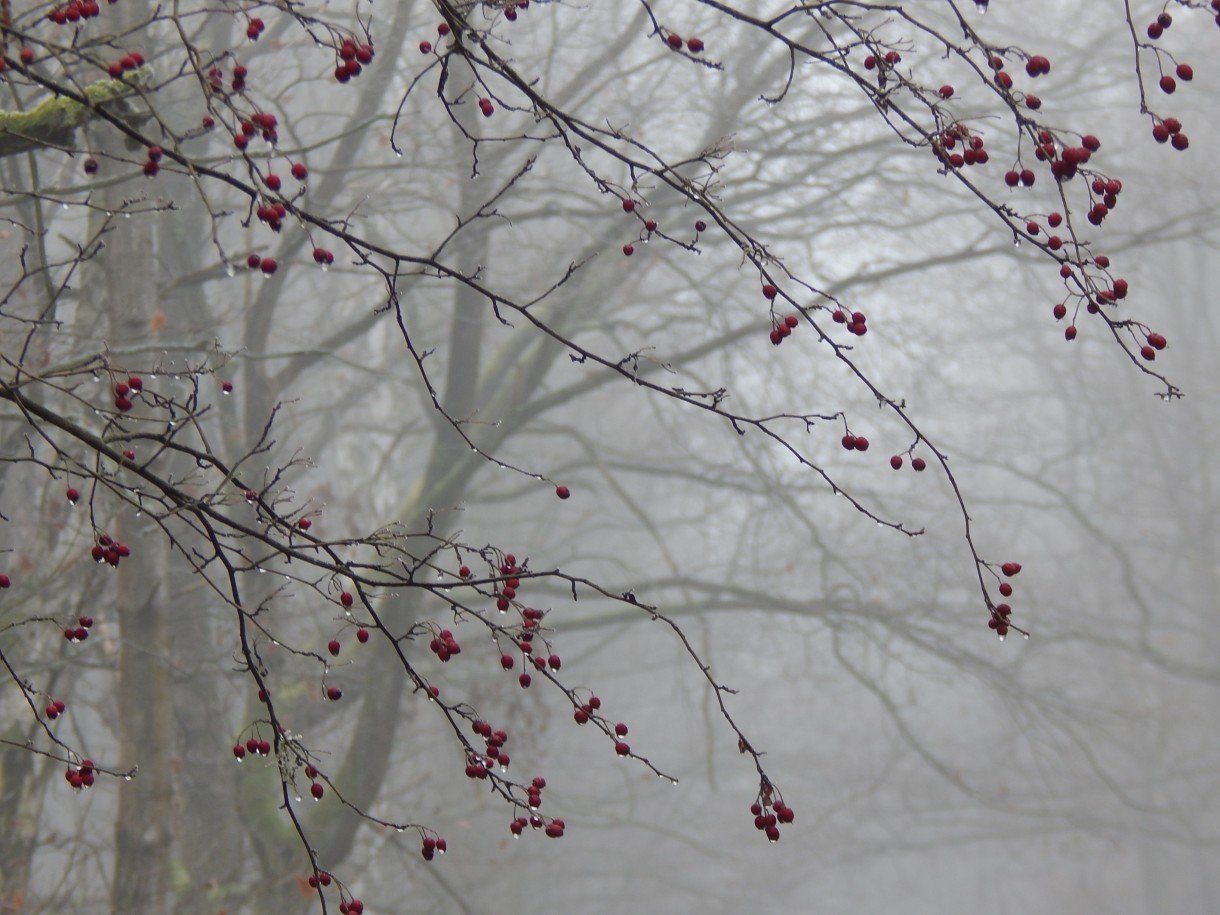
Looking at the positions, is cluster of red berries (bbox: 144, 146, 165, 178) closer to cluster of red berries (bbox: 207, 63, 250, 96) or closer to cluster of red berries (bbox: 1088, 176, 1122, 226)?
cluster of red berries (bbox: 207, 63, 250, 96)

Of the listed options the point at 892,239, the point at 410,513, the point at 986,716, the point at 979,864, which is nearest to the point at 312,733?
the point at 410,513

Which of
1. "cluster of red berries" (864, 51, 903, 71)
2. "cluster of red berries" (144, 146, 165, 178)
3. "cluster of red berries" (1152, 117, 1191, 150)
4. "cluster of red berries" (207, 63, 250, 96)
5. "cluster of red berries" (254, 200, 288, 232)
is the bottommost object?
"cluster of red berries" (254, 200, 288, 232)

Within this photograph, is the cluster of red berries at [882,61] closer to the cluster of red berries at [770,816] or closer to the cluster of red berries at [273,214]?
the cluster of red berries at [273,214]

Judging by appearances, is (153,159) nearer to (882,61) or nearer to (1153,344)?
(882,61)

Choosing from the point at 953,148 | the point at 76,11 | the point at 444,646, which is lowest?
the point at 444,646

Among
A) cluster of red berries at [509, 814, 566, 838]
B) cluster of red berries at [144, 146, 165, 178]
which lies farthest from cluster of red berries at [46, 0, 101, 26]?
cluster of red berries at [509, 814, 566, 838]

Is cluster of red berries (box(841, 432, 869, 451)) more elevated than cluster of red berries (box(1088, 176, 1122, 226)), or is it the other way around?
cluster of red berries (box(1088, 176, 1122, 226))

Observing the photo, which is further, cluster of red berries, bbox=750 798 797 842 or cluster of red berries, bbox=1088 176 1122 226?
cluster of red berries, bbox=750 798 797 842

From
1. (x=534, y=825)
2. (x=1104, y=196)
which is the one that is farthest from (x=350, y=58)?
(x=534, y=825)

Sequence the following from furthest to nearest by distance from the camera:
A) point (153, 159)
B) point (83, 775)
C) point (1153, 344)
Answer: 1. point (83, 775)
2. point (1153, 344)
3. point (153, 159)

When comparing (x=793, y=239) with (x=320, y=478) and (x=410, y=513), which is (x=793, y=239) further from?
(x=320, y=478)

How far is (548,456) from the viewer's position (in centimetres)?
1230

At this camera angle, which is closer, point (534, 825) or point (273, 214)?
point (273, 214)

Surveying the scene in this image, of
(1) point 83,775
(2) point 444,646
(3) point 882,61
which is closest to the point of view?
(3) point 882,61
